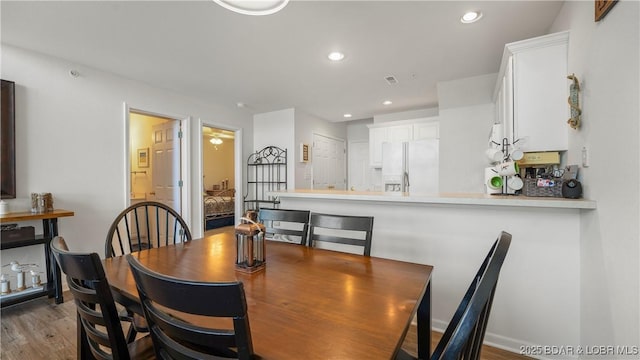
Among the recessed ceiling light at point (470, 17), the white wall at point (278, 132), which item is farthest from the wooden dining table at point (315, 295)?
the white wall at point (278, 132)

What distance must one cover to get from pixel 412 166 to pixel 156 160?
4258mm

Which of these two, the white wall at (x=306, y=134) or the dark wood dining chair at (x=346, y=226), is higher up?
the white wall at (x=306, y=134)

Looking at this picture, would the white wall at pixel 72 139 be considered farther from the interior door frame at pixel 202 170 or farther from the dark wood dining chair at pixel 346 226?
the dark wood dining chair at pixel 346 226

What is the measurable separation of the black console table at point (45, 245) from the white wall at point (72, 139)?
0.28 meters

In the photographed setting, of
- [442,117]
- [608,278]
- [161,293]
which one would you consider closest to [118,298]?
[161,293]

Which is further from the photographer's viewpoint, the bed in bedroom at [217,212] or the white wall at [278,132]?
the bed in bedroom at [217,212]

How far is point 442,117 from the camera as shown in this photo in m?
3.76

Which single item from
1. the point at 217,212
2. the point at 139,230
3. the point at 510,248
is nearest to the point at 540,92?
the point at 510,248

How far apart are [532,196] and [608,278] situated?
0.69 m

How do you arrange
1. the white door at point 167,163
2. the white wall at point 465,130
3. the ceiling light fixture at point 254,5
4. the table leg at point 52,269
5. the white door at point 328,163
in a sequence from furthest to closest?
the white door at point 328,163 → the white door at point 167,163 → the white wall at point 465,130 → the table leg at point 52,269 → the ceiling light fixture at point 254,5

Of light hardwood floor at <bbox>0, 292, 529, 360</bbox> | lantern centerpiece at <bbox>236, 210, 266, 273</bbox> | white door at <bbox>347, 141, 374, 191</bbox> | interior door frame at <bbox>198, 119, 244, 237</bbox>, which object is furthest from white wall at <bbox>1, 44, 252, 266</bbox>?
white door at <bbox>347, 141, 374, 191</bbox>

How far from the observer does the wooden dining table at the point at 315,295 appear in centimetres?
73

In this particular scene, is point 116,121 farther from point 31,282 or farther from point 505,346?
point 505,346

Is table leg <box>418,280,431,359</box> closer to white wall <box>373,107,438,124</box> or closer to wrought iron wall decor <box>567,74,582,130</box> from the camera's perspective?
wrought iron wall decor <box>567,74,582,130</box>
